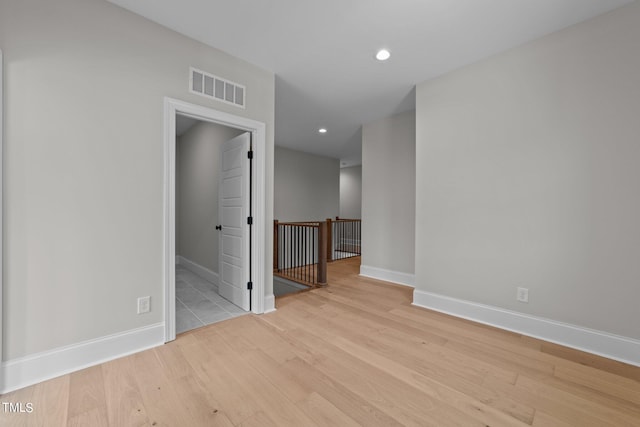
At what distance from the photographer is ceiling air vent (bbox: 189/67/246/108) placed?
249 cm

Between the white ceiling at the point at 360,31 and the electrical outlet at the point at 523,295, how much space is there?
2.40 m

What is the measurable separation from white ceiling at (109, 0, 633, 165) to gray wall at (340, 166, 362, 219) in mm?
6593

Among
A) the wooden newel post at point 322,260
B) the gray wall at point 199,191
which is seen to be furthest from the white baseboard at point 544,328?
the gray wall at point 199,191

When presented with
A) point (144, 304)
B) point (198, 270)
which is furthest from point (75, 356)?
point (198, 270)

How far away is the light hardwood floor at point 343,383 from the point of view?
148 cm

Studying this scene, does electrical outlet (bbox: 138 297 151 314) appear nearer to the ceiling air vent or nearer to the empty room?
the empty room

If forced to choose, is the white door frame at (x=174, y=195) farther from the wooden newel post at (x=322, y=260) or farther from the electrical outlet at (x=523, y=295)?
the electrical outlet at (x=523, y=295)

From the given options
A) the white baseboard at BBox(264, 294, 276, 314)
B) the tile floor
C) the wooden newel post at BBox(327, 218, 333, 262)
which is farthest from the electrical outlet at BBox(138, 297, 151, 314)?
the wooden newel post at BBox(327, 218, 333, 262)

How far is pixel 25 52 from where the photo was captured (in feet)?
5.74

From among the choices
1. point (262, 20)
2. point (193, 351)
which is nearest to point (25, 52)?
point (262, 20)

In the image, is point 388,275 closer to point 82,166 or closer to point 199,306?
point 199,306

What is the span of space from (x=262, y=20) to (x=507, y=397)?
331 centimetres

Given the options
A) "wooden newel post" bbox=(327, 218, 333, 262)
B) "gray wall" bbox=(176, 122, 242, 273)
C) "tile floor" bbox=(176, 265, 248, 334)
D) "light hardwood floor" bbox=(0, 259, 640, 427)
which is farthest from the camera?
"wooden newel post" bbox=(327, 218, 333, 262)

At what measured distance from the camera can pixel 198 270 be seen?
4816mm
